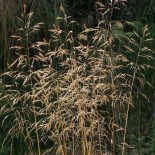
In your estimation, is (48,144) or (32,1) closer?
(48,144)

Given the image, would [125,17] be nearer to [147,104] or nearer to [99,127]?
[147,104]

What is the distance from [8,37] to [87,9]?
1336 millimetres

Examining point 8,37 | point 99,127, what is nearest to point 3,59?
point 8,37

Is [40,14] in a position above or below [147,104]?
above

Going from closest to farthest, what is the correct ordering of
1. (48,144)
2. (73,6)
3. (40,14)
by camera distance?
(48,144), (40,14), (73,6)

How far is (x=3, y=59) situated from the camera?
5965 mm

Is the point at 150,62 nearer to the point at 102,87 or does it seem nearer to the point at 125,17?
the point at 125,17

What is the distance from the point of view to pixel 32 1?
20.6 feet

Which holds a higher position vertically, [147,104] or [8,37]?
[8,37]

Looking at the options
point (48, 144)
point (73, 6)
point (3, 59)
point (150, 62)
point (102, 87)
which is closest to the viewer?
point (102, 87)

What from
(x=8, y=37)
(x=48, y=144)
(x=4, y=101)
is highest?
(x=8, y=37)

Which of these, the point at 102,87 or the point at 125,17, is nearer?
the point at 102,87

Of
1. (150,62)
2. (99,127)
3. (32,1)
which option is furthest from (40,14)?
(99,127)

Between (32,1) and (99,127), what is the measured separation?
3040 mm
